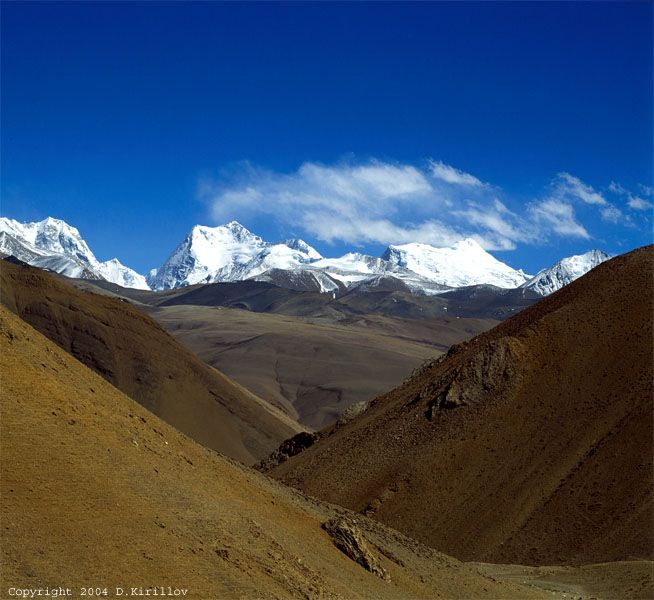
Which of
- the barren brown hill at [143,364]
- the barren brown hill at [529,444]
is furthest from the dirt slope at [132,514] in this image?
the barren brown hill at [143,364]

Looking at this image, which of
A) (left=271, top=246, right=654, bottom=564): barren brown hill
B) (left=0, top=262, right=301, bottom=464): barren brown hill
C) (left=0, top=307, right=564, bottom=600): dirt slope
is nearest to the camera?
(left=0, top=307, right=564, bottom=600): dirt slope

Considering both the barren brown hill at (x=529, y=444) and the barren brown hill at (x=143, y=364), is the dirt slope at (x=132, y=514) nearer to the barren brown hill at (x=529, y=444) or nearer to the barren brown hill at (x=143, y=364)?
the barren brown hill at (x=529, y=444)

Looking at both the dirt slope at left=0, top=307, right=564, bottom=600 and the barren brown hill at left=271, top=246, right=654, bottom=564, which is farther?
the barren brown hill at left=271, top=246, right=654, bottom=564

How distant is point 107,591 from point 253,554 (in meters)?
4.89

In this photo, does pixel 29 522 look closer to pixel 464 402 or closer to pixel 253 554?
pixel 253 554

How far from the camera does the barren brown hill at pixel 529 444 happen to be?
45.7m

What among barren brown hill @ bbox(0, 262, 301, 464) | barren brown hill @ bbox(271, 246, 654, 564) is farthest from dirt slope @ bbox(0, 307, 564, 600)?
barren brown hill @ bbox(0, 262, 301, 464)

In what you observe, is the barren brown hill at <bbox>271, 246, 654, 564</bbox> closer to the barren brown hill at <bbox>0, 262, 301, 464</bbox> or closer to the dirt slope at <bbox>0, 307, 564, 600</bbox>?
the dirt slope at <bbox>0, 307, 564, 600</bbox>

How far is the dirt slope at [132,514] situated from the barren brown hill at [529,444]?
15787mm

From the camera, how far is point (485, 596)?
30.6 m

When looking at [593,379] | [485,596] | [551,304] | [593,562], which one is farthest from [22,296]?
[485,596]

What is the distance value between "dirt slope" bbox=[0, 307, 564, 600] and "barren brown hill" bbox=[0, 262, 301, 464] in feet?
192

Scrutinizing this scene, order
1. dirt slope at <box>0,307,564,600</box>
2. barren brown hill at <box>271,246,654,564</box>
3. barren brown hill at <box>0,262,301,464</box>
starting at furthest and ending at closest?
barren brown hill at <box>0,262,301,464</box>
barren brown hill at <box>271,246,654,564</box>
dirt slope at <box>0,307,564,600</box>

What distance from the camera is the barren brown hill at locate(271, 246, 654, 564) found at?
4566cm
